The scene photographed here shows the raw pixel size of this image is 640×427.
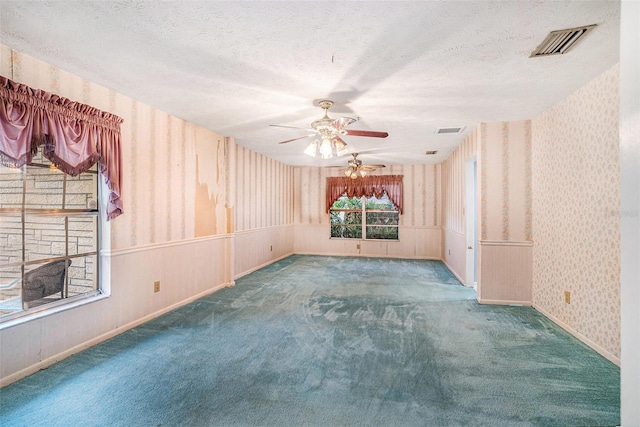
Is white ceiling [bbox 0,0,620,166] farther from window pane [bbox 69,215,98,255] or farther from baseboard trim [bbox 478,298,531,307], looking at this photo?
baseboard trim [bbox 478,298,531,307]

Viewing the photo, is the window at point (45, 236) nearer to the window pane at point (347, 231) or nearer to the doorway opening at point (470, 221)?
the doorway opening at point (470, 221)

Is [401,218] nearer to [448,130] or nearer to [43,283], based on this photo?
[448,130]

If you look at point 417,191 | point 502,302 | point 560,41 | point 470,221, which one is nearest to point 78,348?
point 560,41

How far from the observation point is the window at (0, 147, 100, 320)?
228 cm

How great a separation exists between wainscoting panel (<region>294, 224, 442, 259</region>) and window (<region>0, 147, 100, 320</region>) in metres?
5.80

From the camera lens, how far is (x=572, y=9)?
5.90 ft

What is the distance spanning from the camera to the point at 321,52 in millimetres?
2246

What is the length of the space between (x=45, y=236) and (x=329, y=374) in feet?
8.59

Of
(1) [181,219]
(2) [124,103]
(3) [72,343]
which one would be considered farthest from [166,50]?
(3) [72,343]

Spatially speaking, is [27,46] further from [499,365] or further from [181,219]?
[499,365]

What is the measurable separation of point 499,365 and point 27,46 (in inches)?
170

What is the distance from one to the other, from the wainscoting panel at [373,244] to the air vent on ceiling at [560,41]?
5656mm

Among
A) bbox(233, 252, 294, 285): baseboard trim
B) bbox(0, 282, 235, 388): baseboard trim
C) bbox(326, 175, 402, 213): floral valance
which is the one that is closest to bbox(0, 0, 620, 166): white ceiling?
bbox(0, 282, 235, 388): baseboard trim

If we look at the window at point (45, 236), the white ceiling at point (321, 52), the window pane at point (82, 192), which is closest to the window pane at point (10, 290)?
the window at point (45, 236)
